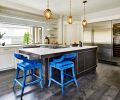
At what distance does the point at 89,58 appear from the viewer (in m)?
3.66

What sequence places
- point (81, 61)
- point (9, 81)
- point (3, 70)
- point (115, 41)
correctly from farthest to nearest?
1. point (115, 41)
2. point (3, 70)
3. point (81, 61)
4. point (9, 81)

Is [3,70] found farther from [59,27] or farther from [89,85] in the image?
[59,27]

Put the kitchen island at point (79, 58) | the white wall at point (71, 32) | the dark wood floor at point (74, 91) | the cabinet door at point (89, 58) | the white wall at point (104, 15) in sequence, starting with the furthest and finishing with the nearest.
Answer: the white wall at point (71, 32)
the white wall at point (104, 15)
the cabinet door at point (89, 58)
the kitchen island at point (79, 58)
the dark wood floor at point (74, 91)

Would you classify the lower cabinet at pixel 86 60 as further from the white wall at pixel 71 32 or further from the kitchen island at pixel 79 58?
the white wall at pixel 71 32

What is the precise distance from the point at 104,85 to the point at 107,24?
126 inches

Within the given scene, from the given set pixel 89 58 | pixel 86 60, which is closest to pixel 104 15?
pixel 89 58

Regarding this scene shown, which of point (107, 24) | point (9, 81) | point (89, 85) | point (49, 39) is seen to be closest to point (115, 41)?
point (107, 24)

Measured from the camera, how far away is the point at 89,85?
2.80 metres

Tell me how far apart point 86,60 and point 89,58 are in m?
0.20

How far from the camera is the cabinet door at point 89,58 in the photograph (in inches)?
138

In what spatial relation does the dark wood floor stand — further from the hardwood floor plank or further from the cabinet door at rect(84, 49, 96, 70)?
the cabinet door at rect(84, 49, 96, 70)

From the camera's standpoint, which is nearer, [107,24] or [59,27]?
[107,24]

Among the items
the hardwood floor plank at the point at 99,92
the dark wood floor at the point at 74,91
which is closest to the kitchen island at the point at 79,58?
the dark wood floor at the point at 74,91

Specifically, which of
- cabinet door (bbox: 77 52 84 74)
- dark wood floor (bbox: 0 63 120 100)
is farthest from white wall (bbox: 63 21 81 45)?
dark wood floor (bbox: 0 63 120 100)
